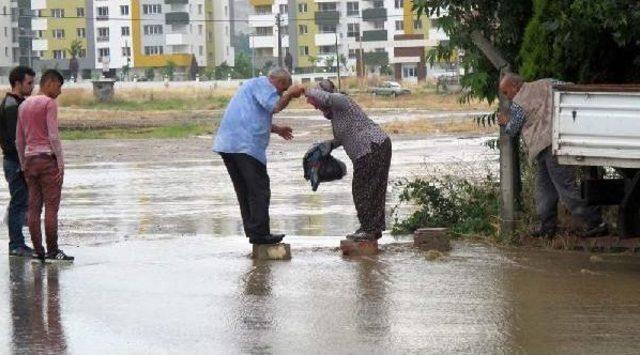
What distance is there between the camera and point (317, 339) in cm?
887

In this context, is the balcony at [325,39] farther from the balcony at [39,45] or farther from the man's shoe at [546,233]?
the man's shoe at [546,233]

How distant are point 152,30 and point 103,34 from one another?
17.5ft

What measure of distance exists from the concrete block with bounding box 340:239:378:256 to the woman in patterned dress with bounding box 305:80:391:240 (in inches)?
2.5

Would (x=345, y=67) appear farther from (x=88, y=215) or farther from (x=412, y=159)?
Result: (x=88, y=215)

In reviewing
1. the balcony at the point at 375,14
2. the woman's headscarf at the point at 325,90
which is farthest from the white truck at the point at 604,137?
the balcony at the point at 375,14

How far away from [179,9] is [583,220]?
149205 millimetres

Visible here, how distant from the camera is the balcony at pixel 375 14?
15412 cm

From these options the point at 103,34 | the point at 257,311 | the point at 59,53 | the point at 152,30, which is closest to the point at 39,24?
the point at 59,53

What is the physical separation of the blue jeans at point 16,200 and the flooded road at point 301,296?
217mm

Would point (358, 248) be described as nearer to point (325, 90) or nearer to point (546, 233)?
point (325, 90)

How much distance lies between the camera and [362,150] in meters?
13.1

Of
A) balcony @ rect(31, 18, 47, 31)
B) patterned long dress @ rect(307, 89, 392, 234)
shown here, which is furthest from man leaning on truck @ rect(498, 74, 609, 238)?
balcony @ rect(31, 18, 47, 31)

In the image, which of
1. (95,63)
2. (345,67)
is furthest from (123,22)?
(345,67)

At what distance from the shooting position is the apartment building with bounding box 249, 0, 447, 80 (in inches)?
5974
